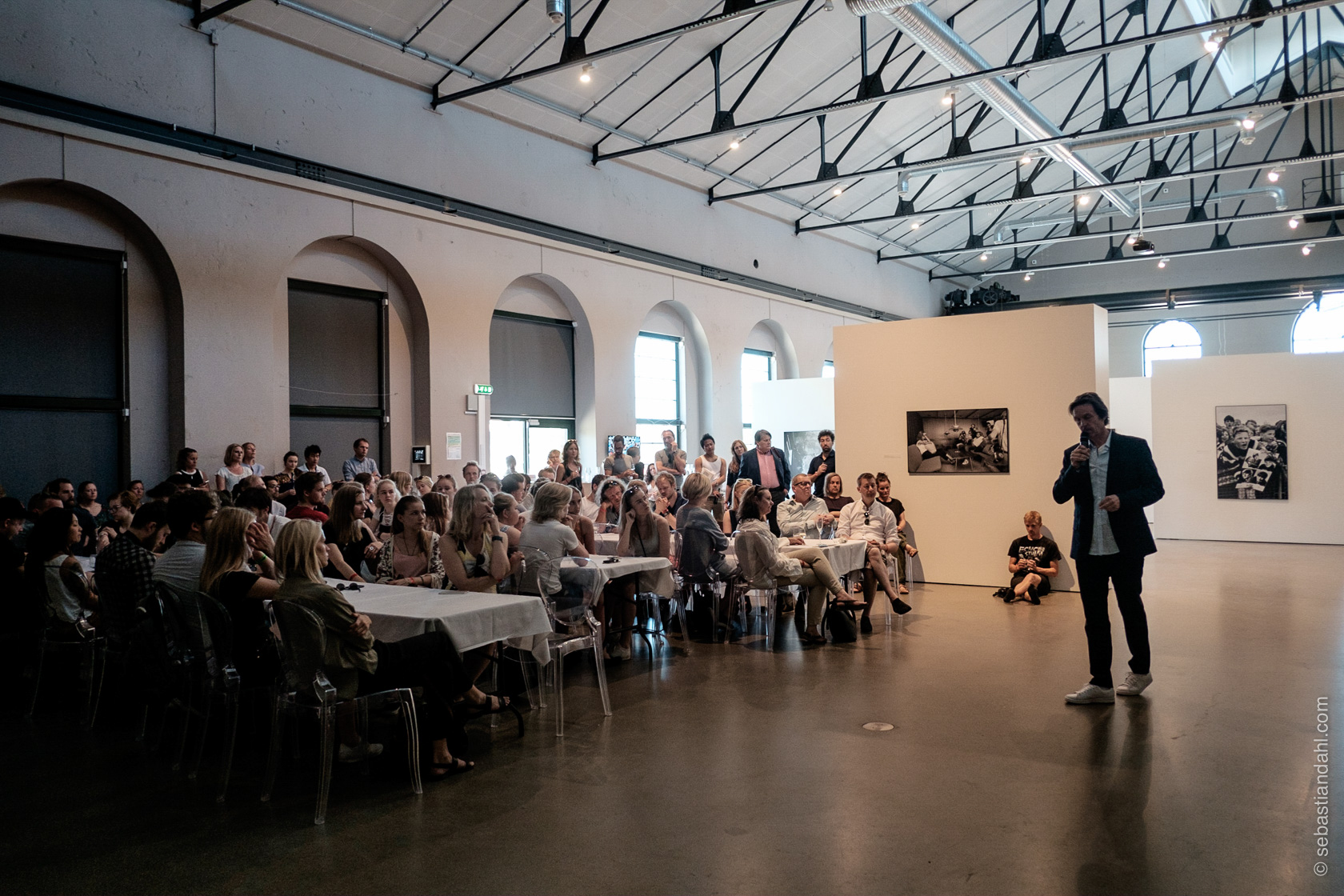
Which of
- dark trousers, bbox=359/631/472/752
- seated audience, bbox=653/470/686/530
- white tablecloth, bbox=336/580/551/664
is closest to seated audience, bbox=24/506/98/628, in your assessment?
white tablecloth, bbox=336/580/551/664

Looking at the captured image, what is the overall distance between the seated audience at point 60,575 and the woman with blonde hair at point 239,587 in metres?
1.68

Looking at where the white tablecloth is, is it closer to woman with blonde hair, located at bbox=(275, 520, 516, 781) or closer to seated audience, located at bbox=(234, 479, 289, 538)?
woman with blonde hair, located at bbox=(275, 520, 516, 781)

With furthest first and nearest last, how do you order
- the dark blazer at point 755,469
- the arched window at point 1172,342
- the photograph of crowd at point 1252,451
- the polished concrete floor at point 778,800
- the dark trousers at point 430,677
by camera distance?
1. the arched window at point 1172,342
2. the photograph of crowd at point 1252,451
3. the dark blazer at point 755,469
4. the dark trousers at point 430,677
5. the polished concrete floor at point 778,800

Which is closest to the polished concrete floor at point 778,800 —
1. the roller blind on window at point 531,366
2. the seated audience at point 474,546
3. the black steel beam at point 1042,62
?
the seated audience at point 474,546

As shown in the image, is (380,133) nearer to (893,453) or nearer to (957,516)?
(893,453)

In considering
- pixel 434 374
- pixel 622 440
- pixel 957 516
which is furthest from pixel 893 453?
pixel 434 374

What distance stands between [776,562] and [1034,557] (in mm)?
3794

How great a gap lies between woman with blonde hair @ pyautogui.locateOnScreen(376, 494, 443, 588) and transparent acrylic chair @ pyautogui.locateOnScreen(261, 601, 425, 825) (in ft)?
4.48

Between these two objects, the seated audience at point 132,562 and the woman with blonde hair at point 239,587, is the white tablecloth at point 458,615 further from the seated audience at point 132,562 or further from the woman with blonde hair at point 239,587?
the seated audience at point 132,562

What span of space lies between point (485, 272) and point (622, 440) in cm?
325

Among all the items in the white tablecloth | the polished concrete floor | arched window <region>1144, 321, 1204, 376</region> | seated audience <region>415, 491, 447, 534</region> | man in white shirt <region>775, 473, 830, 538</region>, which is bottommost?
the polished concrete floor

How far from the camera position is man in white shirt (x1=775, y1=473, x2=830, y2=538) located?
26.7ft

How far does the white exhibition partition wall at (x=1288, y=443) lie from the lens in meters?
13.4

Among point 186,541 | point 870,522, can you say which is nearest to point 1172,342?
point 870,522
